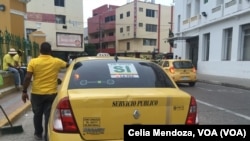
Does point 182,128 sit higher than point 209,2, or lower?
lower

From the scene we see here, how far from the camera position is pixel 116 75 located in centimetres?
405

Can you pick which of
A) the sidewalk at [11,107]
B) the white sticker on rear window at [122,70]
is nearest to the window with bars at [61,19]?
the sidewalk at [11,107]

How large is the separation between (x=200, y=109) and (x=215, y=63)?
17.8 metres

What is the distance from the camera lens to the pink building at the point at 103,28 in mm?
68062

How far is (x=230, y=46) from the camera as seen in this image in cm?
2422

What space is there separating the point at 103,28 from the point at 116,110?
67801 mm

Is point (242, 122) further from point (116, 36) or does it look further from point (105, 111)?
point (116, 36)

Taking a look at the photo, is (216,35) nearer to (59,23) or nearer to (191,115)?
(191,115)

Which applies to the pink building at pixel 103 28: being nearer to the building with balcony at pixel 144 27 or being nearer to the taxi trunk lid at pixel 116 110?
the building with balcony at pixel 144 27

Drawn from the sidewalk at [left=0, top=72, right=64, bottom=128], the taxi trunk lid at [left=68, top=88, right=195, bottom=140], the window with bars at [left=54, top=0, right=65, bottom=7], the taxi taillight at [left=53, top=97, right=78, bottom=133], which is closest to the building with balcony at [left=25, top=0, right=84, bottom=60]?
the window with bars at [left=54, top=0, right=65, bottom=7]

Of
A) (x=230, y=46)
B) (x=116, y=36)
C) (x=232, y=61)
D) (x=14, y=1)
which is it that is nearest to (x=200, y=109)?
(x=14, y=1)

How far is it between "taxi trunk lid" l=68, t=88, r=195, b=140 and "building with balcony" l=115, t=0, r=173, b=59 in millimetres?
53932

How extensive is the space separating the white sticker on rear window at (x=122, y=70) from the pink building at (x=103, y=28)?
6277 centimetres

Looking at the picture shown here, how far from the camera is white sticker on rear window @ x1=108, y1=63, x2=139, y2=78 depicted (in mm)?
4068
